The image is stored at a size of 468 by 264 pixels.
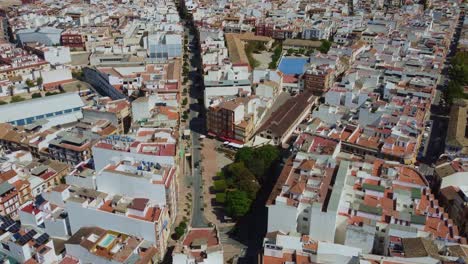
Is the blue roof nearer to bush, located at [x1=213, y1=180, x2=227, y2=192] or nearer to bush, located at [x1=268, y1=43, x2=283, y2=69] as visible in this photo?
bush, located at [x1=268, y1=43, x2=283, y2=69]

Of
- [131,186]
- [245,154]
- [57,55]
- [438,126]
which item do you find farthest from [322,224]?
[57,55]

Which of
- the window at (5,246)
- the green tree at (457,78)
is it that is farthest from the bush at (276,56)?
the window at (5,246)

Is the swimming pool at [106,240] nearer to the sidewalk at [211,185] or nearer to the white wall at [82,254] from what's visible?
the white wall at [82,254]

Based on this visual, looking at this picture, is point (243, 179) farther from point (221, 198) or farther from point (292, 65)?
point (292, 65)

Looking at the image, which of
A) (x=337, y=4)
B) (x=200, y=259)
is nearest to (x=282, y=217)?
(x=200, y=259)

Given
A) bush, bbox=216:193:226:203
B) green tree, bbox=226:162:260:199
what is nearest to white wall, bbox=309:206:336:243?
green tree, bbox=226:162:260:199

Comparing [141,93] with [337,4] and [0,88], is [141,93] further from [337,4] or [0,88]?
[337,4]
